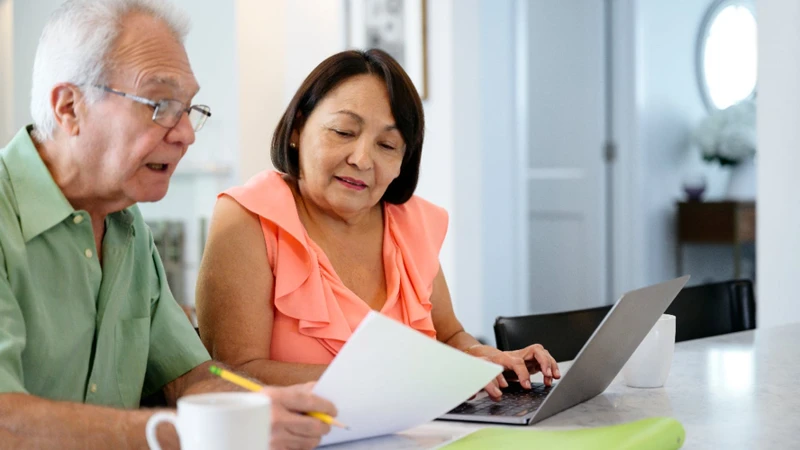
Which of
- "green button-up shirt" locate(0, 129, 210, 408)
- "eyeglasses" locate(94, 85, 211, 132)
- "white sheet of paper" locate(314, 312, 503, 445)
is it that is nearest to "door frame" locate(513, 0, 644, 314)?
"green button-up shirt" locate(0, 129, 210, 408)

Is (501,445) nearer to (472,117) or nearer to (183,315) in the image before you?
(183,315)

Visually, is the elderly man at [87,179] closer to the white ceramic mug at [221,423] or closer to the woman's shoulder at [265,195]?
Result: the woman's shoulder at [265,195]

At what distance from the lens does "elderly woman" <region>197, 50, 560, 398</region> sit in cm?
157

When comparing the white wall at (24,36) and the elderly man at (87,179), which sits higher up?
the white wall at (24,36)

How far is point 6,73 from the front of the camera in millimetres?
5613

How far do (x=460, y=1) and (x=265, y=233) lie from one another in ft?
10.1

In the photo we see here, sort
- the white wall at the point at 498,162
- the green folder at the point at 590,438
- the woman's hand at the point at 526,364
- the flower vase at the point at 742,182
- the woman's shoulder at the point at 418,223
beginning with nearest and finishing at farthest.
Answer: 1. the green folder at the point at 590,438
2. the woman's hand at the point at 526,364
3. the woman's shoulder at the point at 418,223
4. the white wall at the point at 498,162
5. the flower vase at the point at 742,182

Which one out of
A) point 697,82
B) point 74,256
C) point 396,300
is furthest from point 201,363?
point 697,82

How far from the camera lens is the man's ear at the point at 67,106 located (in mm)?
1250

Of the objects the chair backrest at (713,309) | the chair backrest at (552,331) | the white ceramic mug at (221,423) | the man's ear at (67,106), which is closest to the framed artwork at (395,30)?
the chair backrest at (713,309)

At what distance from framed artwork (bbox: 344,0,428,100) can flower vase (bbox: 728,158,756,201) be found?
7.48 feet

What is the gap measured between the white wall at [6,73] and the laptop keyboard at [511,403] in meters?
4.86

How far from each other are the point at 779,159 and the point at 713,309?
100 centimetres

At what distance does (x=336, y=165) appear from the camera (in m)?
1.72
